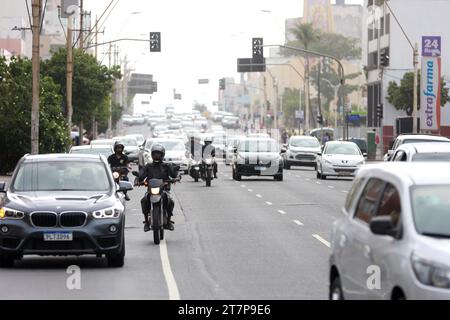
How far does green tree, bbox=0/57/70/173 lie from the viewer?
4950cm

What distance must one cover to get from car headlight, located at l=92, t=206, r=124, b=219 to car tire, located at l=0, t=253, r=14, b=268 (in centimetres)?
131

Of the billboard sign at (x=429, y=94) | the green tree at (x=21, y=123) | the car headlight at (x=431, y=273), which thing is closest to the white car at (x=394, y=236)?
the car headlight at (x=431, y=273)

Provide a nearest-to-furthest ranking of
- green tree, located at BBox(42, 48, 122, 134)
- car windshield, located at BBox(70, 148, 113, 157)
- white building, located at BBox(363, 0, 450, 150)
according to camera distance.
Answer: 1. car windshield, located at BBox(70, 148, 113, 157)
2. green tree, located at BBox(42, 48, 122, 134)
3. white building, located at BBox(363, 0, 450, 150)

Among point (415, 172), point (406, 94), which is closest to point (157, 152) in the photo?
point (415, 172)

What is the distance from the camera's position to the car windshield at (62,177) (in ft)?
63.6

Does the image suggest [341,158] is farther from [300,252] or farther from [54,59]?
[300,252]

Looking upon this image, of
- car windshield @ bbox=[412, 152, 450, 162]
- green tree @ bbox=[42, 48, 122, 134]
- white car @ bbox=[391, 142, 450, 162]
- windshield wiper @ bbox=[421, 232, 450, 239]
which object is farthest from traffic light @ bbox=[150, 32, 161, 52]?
windshield wiper @ bbox=[421, 232, 450, 239]

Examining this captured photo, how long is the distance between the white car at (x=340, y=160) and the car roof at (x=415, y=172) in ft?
128

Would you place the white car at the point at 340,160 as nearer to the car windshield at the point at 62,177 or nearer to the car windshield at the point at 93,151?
the car windshield at the point at 93,151

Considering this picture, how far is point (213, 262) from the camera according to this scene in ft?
63.8

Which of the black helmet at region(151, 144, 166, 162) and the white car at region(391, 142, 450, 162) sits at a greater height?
the black helmet at region(151, 144, 166, 162)

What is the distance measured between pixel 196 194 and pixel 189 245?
1777 cm

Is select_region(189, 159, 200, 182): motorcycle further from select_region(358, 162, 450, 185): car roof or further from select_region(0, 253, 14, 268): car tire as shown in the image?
select_region(358, 162, 450, 185): car roof
